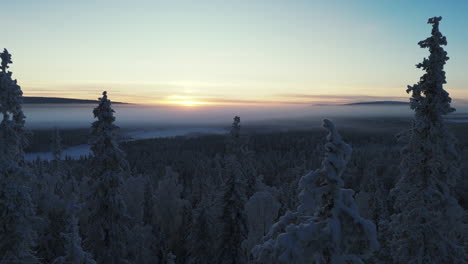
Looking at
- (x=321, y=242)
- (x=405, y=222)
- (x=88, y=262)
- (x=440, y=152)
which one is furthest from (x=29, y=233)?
(x=440, y=152)

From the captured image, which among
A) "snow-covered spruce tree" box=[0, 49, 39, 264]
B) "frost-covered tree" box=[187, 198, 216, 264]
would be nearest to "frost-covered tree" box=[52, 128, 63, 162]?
"frost-covered tree" box=[187, 198, 216, 264]

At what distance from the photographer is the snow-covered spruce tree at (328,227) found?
6.33 metres

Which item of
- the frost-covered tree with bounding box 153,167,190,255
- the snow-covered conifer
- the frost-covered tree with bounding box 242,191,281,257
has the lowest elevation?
the frost-covered tree with bounding box 153,167,190,255

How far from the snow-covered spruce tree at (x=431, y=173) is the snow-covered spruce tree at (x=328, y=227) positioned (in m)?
9.73

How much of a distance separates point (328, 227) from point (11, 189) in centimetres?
1591

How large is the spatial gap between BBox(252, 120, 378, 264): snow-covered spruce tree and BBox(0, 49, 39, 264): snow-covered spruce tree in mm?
14599

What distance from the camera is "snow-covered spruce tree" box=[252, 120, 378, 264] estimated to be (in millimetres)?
6328

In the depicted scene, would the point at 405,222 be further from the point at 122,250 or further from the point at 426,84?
the point at 122,250

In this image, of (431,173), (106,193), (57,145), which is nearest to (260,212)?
(106,193)

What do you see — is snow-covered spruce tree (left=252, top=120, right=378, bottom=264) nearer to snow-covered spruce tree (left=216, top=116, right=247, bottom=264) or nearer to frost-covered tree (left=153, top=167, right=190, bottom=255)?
→ snow-covered spruce tree (left=216, top=116, right=247, bottom=264)

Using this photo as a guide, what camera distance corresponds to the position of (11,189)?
15.9m

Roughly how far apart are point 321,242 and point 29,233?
16.1 metres

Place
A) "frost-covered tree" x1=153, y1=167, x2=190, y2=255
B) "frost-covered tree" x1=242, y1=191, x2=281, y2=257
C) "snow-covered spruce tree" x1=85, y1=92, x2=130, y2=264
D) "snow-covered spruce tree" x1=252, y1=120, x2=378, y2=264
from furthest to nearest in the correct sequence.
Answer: "frost-covered tree" x1=153, y1=167, x2=190, y2=255
"frost-covered tree" x1=242, y1=191, x2=281, y2=257
"snow-covered spruce tree" x1=85, y1=92, x2=130, y2=264
"snow-covered spruce tree" x1=252, y1=120, x2=378, y2=264

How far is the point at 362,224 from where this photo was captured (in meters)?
6.30
